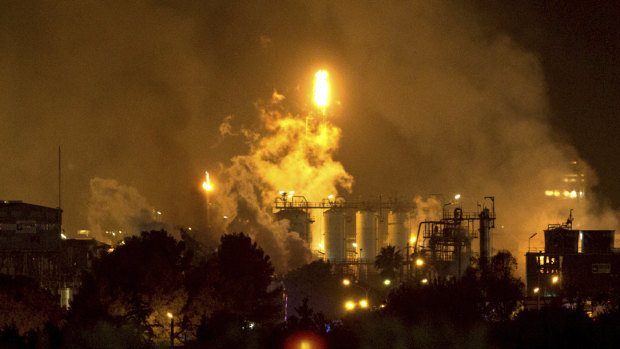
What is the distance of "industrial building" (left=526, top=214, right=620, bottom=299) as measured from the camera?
6475cm

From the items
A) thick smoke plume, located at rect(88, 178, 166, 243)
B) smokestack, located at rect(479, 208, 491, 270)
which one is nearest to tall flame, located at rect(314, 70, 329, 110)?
thick smoke plume, located at rect(88, 178, 166, 243)

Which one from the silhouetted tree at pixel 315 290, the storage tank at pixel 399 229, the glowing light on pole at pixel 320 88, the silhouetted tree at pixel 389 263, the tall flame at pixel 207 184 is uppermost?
the glowing light on pole at pixel 320 88

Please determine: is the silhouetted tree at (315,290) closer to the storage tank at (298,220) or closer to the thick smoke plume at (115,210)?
the storage tank at (298,220)

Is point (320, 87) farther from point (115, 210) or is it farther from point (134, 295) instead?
point (134, 295)

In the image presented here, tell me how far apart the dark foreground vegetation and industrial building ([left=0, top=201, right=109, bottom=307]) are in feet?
51.2

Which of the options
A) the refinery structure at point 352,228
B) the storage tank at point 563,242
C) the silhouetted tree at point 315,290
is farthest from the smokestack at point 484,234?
the refinery structure at point 352,228

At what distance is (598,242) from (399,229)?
27.5 metres

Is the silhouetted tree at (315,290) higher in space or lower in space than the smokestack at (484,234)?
lower

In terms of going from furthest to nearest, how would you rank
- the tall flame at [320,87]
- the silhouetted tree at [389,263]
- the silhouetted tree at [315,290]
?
1. the tall flame at [320,87]
2. the silhouetted tree at [389,263]
3. the silhouetted tree at [315,290]

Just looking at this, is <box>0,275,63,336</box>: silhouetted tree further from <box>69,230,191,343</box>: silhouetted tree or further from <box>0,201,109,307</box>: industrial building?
<box>0,201,109,307</box>: industrial building

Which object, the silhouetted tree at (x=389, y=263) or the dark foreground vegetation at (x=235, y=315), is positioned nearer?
the dark foreground vegetation at (x=235, y=315)

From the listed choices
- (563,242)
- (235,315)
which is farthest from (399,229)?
(235,315)

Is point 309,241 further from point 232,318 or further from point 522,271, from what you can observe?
point 232,318

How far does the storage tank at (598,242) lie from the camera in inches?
2625
